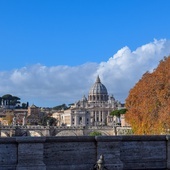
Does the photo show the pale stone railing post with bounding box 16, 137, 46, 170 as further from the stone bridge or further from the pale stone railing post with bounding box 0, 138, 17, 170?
the stone bridge

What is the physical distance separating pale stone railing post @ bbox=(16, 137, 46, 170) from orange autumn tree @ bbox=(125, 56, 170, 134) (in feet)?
89.6

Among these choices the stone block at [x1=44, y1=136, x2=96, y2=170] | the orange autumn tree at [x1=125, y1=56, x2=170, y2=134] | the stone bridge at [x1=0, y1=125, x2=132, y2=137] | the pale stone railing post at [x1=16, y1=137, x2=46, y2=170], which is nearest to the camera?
the pale stone railing post at [x1=16, y1=137, x2=46, y2=170]

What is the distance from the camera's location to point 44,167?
587 inches

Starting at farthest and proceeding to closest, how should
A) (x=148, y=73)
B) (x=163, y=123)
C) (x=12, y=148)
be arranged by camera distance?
1. (x=148, y=73)
2. (x=163, y=123)
3. (x=12, y=148)

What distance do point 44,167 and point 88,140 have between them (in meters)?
1.61

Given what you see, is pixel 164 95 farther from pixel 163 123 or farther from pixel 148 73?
pixel 148 73

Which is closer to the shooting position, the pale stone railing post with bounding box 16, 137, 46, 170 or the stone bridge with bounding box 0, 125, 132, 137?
the pale stone railing post with bounding box 16, 137, 46, 170

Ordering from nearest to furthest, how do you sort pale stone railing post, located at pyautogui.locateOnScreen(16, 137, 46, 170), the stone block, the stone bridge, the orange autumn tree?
pale stone railing post, located at pyautogui.locateOnScreen(16, 137, 46, 170) < the stone block < the orange autumn tree < the stone bridge

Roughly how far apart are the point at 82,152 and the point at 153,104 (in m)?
29.9

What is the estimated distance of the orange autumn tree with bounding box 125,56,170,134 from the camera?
4244cm

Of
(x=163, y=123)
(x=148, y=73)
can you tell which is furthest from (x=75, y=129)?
(x=163, y=123)

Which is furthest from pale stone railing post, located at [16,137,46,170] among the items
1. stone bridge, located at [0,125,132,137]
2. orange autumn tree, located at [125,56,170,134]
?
stone bridge, located at [0,125,132,137]

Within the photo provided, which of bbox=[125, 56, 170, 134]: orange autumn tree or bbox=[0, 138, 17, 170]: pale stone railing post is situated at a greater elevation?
bbox=[125, 56, 170, 134]: orange autumn tree

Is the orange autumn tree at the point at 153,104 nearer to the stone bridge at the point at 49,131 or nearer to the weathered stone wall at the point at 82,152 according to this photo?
the weathered stone wall at the point at 82,152
